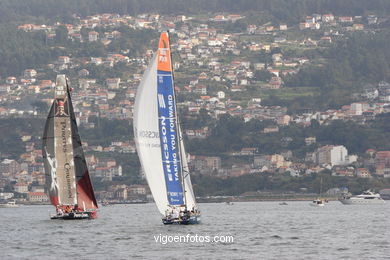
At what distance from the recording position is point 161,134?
58.0m

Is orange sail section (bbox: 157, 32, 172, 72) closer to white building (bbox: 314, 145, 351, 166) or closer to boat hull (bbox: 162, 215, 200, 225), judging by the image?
boat hull (bbox: 162, 215, 200, 225)

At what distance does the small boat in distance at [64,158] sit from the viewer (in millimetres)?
69188

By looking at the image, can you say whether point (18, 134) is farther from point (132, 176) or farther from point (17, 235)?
point (17, 235)

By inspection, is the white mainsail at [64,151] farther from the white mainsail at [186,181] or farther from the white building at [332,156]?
the white building at [332,156]

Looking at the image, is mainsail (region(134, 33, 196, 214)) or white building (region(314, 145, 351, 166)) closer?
mainsail (region(134, 33, 196, 214))

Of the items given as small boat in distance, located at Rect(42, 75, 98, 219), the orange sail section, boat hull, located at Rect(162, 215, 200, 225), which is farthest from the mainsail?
small boat in distance, located at Rect(42, 75, 98, 219)

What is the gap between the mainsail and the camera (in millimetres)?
57906

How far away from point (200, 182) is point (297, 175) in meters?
12.0

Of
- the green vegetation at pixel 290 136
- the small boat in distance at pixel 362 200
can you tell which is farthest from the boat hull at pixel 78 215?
the green vegetation at pixel 290 136

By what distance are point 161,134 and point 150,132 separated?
1.60 ft

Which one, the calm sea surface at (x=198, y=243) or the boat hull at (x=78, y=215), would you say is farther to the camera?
the boat hull at (x=78, y=215)

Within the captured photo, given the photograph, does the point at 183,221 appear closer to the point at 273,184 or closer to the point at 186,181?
the point at 186,181

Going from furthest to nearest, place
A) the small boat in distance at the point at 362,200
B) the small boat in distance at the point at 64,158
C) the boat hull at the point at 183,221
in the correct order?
the small boat in distance at the point at 362,200 < the small boat in distance at the point at 64,158 < the boat hull at the point at 183,221

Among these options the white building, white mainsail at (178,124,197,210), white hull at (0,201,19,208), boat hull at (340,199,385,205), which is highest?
the white building
